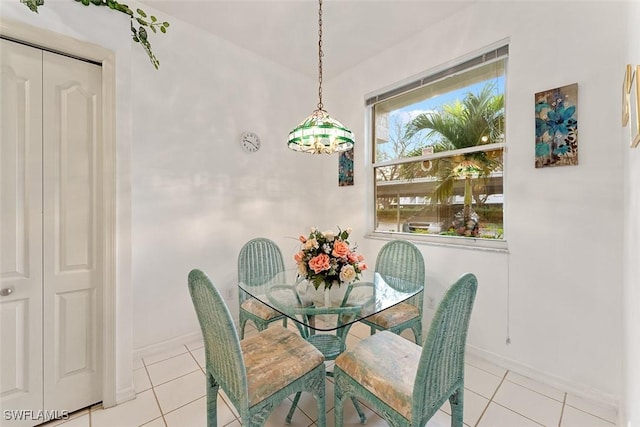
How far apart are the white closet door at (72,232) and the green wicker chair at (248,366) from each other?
984mm

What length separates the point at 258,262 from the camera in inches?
98.4

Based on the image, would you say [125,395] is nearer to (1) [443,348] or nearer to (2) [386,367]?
(2) [386,367]

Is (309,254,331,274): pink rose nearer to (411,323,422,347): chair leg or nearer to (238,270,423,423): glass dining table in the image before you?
(238,270,423,423): glass dining table

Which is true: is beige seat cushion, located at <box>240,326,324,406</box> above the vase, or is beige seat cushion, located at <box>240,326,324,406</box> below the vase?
below

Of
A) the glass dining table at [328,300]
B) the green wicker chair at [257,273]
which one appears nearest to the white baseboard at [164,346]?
the green wicker chair at [257,273]

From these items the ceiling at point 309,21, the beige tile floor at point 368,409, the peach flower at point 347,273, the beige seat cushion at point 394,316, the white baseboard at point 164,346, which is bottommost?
the beige tile floor at point 368,409

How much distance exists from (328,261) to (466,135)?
6.06 feet

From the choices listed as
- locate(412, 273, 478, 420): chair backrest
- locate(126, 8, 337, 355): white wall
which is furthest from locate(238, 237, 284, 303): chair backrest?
locate(412, 273, 478, 420): chair backrest

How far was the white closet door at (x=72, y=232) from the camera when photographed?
162 cm

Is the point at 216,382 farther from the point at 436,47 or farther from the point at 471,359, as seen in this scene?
the point at 436,47

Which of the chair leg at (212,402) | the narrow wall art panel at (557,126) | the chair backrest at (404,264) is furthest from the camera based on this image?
the chair backrest at (404,264)

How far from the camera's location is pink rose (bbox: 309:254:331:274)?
1621 millimetres

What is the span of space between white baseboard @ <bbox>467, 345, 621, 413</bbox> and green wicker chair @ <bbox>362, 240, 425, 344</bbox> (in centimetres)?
64

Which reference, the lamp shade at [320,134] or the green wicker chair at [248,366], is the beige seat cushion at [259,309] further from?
the lamp shade at [320,134]
